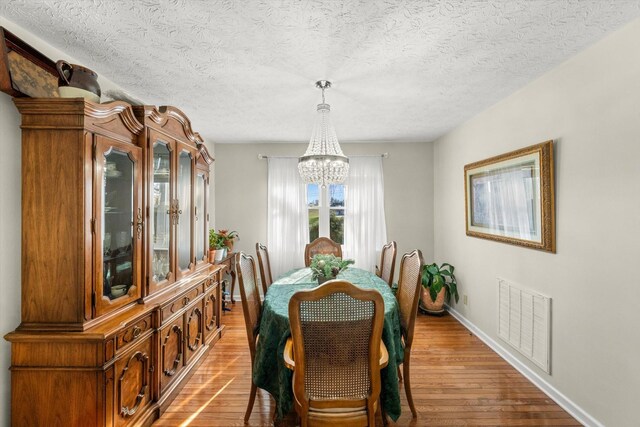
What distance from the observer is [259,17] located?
5.19 ft

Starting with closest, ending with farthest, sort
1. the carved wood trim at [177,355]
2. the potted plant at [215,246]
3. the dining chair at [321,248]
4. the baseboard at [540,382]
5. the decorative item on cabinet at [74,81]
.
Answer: the decorative item on cabinet at [74,81], the baseboard at [540,382], the carved wood trim at [177,355], the potted plant at [215,246], the dining chair at [321,248]

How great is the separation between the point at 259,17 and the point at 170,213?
1.61 m

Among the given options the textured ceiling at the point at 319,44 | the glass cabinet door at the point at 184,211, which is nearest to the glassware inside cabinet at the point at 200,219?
the glass cabinet door at the point at 184,211

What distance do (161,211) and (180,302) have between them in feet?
2.48

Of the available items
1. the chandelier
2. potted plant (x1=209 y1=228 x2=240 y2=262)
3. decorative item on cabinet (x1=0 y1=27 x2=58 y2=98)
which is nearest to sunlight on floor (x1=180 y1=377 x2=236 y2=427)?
potted plant (x1=209 y1=228 x2=240 y2=262)

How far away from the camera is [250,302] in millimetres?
2139

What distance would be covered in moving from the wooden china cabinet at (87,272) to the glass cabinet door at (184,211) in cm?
40

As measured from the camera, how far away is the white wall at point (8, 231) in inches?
60.2

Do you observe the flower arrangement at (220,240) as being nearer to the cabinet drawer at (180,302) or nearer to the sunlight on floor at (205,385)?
the cabinet drawer at (180,302)

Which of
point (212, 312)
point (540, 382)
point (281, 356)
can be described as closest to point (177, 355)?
point (212, 312)

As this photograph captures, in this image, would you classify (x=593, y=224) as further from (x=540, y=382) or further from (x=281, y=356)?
(x=281, y=356)

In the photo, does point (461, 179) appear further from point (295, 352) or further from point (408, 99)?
point (295, 352)

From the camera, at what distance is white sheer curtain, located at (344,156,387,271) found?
14.8 ft

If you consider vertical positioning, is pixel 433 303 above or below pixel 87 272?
below
